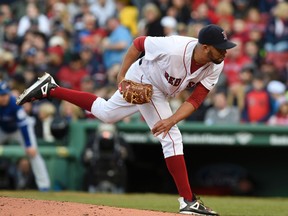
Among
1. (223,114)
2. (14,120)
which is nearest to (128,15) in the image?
(223,114)

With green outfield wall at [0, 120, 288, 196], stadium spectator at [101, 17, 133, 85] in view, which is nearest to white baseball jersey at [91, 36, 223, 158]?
green outfield wall at [0, 120, 288, 196]

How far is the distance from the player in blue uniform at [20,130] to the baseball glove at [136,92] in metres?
4.34

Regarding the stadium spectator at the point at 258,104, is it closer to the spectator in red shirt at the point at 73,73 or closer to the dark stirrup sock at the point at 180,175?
the spectator in red shirt at the point at 73,73

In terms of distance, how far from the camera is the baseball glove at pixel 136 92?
A: 717 cm

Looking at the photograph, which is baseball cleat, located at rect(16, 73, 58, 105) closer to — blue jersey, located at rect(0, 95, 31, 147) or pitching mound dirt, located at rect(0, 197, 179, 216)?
pitching mound dirt, located at rect(0, 197, 179, 216)

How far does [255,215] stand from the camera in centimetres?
773

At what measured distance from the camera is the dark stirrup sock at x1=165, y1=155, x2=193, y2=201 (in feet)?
23.6

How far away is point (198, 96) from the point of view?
7.22 m

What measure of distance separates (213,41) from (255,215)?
184 centimetres

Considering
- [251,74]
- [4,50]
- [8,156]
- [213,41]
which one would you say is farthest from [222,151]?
[213,41]

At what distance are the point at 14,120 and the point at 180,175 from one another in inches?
194

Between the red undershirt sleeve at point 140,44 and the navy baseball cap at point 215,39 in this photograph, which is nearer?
the navy baseball cap at point 215,39

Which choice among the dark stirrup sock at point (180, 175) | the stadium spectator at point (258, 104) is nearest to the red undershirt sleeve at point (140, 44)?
the dark stirrup sock at point (180, 175)

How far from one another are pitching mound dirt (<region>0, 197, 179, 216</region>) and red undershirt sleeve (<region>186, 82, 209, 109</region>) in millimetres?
1027
